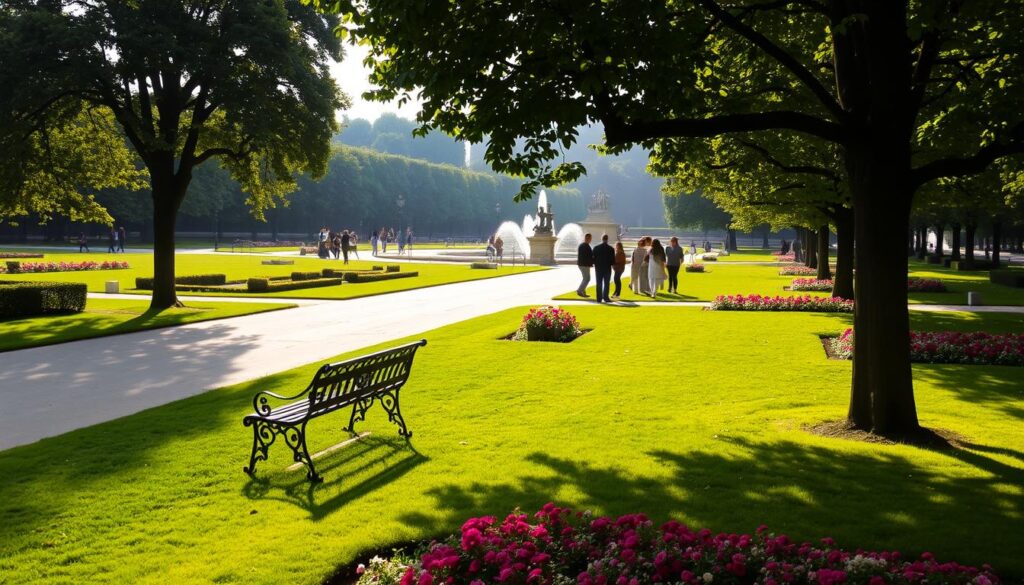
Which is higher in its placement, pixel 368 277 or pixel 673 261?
pixel 673 261

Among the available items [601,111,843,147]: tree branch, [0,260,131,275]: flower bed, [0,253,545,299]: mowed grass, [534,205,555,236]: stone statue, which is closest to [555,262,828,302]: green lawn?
[0,253,545,299]: mowed grass

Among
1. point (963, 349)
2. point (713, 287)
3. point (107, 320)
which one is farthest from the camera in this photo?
point (713, 287)

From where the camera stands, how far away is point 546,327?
50.5 feet

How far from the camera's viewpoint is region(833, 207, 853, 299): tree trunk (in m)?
22.4

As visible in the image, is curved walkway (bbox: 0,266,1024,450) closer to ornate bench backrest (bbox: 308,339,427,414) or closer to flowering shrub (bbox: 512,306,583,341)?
flowering shrub (bbox: 512,306,583,341)

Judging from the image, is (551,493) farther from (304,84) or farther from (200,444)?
(304,84)

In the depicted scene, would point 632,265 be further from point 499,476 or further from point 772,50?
point 499,476

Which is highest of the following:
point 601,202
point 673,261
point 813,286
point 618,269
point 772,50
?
point 601,202

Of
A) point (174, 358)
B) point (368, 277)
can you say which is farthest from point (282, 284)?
point (174, 358)

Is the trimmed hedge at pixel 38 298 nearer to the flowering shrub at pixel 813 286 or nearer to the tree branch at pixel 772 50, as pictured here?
the tree branch at pixel 772 50

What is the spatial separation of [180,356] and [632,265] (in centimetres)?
1616

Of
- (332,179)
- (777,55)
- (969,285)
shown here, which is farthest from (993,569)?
(332,179)

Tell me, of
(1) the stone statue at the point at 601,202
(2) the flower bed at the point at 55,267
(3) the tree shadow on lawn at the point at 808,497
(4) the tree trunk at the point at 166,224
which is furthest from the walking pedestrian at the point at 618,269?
(1) the stone statue at the point at 601,202

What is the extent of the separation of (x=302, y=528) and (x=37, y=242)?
66.6 meters
